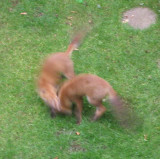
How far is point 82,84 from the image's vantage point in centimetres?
481

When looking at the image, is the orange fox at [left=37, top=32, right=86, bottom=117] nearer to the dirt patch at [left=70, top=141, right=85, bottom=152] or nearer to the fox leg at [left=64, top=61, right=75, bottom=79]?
the fox leg at [left=64, top=61, right=75, bottom=79]

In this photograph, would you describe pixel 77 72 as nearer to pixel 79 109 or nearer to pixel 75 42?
pixel 75 42

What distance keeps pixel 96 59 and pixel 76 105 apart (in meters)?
1.35

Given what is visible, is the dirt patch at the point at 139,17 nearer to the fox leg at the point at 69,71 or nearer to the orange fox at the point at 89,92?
the fox leg at the point at 69,71

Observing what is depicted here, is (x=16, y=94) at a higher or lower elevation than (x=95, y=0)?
lower

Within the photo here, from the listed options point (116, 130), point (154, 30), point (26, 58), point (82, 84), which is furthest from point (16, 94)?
point (154, 30)

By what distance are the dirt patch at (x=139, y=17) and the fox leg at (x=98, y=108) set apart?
2550 millimetres

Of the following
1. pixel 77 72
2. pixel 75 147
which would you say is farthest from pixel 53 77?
pixel 75 147

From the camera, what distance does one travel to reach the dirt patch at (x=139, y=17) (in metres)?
6.92

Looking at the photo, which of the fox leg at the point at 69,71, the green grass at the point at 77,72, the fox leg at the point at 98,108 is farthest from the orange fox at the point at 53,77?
the fox leg at the point at 98,108

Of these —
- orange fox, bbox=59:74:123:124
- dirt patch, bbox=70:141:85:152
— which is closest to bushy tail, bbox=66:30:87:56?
orange fox, bbox=59:74:123:124

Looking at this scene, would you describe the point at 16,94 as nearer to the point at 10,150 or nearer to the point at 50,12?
the point at 10,150

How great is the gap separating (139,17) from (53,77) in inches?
111

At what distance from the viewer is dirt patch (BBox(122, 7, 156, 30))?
6.92 meters
